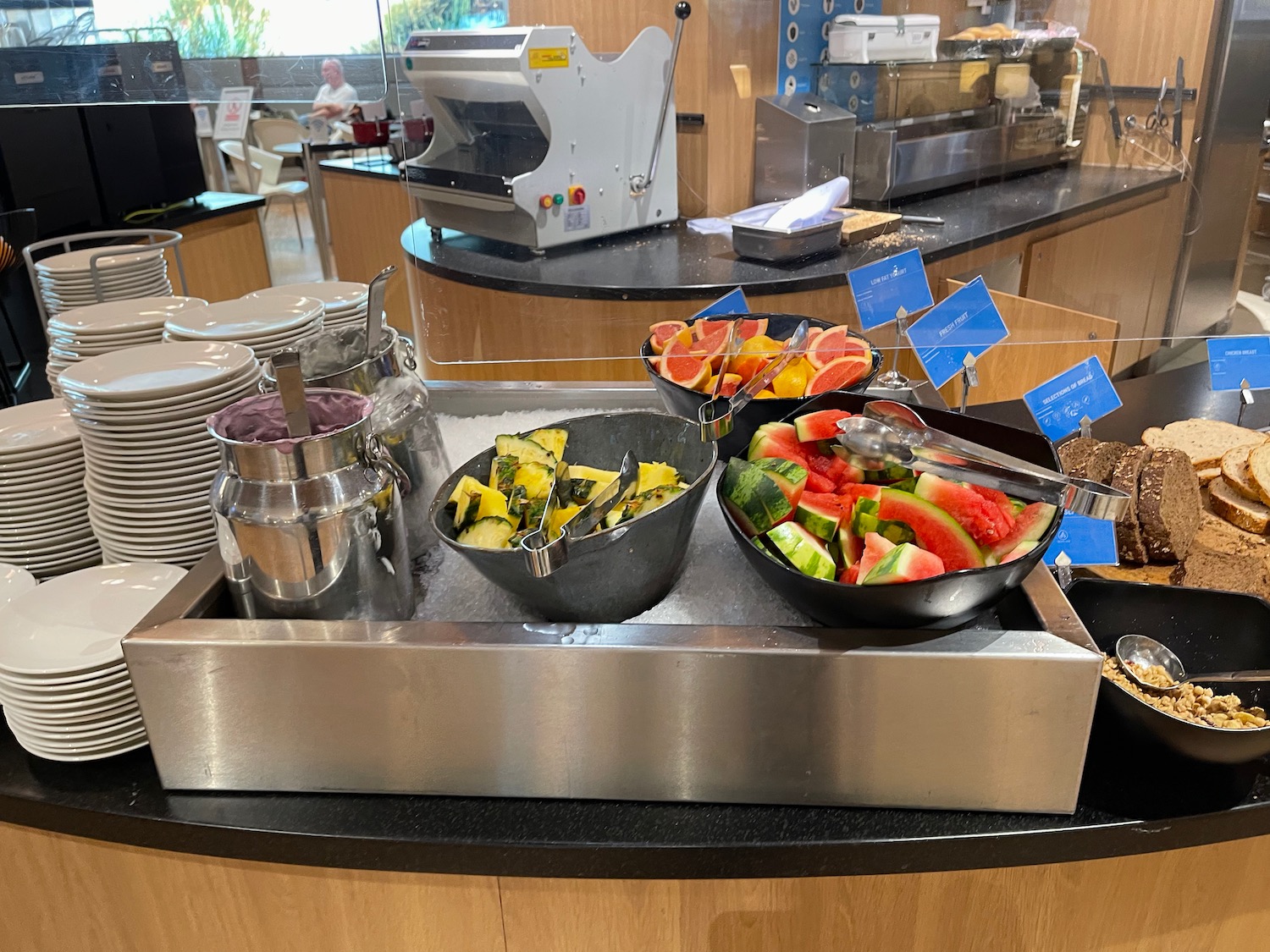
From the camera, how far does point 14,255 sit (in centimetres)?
358

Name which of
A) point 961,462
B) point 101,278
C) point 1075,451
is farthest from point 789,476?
point 101,278

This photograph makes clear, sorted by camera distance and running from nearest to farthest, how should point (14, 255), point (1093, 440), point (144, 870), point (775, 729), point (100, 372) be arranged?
point (775, 729) < point (144, 870) < point (100, 372) < point (1093, 440) < point (14, 255)

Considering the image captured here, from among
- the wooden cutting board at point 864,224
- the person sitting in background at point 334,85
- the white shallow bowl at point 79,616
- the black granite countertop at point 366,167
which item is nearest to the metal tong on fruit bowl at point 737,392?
the wooden cutting board at point 864,224

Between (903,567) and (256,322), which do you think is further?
(256,322)

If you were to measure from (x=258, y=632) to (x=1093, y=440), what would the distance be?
1131 millimetres

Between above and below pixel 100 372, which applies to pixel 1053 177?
above

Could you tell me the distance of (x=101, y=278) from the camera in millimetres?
2123

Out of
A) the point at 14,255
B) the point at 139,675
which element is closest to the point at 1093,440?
the point at 139,675

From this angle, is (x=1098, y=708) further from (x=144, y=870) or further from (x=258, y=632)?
(x=144, y=870)

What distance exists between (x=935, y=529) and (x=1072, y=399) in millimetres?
423

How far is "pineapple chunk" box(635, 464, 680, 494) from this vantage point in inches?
37.6

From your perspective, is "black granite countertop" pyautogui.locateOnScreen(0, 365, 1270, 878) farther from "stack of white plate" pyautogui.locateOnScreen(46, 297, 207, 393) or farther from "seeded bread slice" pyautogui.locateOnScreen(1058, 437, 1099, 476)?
"stack of white plate" pyautogui.locateOnScreen(46, 297, 207, 393)

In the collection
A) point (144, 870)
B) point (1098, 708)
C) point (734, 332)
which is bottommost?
point (144, 870)

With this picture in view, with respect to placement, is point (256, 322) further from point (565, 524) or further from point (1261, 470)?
point (1261, 470)
